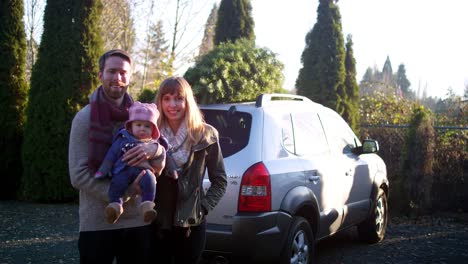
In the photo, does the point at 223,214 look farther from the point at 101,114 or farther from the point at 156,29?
the point at 156,29

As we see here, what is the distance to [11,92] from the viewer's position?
9977mm

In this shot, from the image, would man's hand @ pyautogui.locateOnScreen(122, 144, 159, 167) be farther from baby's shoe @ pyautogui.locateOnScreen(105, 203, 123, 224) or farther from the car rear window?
the car rear window

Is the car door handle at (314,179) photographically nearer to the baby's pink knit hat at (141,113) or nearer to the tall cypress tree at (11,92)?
the baby's pink knit hat at (141,113)

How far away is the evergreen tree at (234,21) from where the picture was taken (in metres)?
11.7

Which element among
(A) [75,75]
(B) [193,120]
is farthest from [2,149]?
(B) [193,120]

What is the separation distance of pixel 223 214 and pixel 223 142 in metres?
0.65

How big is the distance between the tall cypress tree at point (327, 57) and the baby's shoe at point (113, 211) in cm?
937

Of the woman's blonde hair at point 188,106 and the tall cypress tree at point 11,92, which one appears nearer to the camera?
the woman's blonde hair at point 188,106

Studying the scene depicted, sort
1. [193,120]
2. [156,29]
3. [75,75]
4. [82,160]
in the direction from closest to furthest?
[82,160] < [193,120] < [75,75] < [156,29]

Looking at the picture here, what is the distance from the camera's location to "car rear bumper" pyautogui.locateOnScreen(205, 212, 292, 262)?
3.90m

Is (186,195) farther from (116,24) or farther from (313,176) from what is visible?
(116,24)

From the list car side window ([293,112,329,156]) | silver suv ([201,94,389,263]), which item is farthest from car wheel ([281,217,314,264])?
car side window ([293,112,329,156])

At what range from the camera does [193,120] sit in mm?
2928

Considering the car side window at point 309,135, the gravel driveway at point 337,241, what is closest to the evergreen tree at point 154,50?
the gravel driveway at point 337,241
